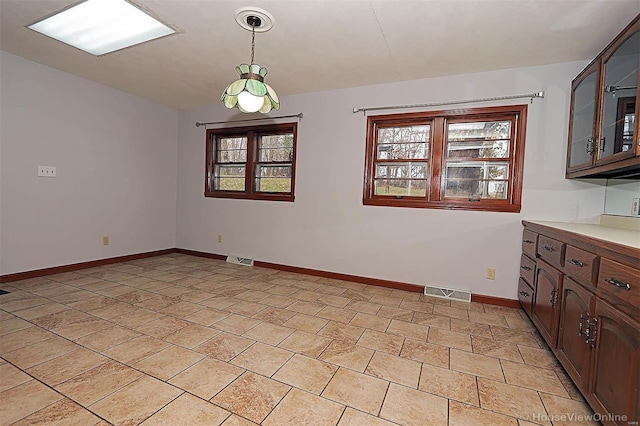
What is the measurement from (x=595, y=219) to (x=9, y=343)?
4.85 m

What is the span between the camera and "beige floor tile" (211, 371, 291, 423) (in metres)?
1.52

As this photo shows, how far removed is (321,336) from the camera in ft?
7.79

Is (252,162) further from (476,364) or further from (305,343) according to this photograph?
(476,364)

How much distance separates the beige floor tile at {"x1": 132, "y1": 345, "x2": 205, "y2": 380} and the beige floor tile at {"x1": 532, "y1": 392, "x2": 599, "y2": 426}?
2040 mm

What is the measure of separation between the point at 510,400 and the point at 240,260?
12.4ft

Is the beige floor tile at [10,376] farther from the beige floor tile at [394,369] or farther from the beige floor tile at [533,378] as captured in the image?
the beige floor tile at [533,378]

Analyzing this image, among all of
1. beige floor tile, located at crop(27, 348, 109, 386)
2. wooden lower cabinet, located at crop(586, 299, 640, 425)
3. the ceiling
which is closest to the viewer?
wooden lower cabinet, located at crop(586, 299, 640, 425)

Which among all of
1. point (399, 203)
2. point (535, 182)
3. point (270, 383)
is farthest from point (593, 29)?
point (270, 383)

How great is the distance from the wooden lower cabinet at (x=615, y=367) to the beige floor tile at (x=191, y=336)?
232cm

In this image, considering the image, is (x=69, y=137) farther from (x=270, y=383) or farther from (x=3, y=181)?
(x=270, y=383)

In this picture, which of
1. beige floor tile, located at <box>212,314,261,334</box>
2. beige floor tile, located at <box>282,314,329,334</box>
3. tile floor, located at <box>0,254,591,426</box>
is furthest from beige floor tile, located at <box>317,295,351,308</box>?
beige floor tile, located at <box>212,314,261,334</box>

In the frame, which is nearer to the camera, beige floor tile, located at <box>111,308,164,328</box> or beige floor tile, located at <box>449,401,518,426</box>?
beige floor tile, located at <box>449,401,518,426</box>

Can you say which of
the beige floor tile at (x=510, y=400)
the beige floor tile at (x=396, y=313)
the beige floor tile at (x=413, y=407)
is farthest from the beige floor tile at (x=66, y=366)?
the beige floor tile at (x=510, y=400)

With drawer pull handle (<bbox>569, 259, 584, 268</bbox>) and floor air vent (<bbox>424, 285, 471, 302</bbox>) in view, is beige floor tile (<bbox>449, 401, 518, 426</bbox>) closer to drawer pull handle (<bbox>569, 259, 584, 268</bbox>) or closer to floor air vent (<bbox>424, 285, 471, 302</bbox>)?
drawer pull handle (<bbox>569, 259, 584, 268</bbox>)
